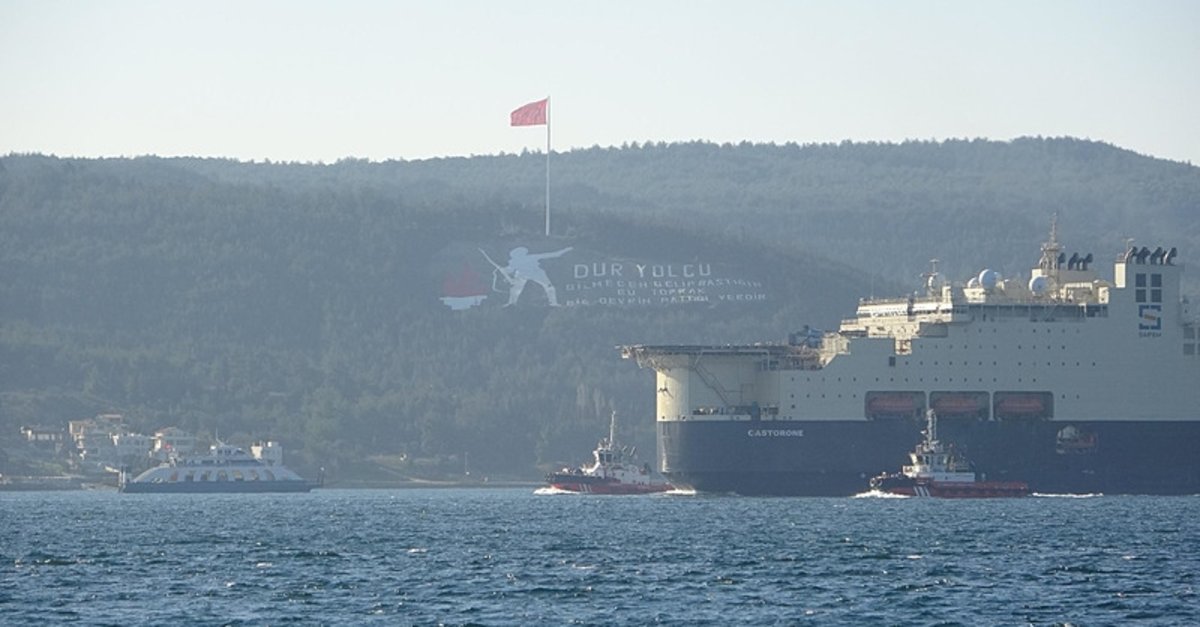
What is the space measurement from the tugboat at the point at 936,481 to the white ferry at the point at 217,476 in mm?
56432

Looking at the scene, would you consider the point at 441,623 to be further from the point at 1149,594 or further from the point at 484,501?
the point at 484,501

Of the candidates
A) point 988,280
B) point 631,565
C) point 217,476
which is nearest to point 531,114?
point 217,476

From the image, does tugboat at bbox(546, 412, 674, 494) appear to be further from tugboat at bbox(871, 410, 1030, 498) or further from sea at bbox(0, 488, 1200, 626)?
tugboat at bbox(871, 410, 1030, 498)

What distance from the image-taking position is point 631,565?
71000 millimetres

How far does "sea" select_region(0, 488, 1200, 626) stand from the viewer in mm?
57719

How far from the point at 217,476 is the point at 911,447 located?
58637 millimetres

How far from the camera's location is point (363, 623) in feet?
182

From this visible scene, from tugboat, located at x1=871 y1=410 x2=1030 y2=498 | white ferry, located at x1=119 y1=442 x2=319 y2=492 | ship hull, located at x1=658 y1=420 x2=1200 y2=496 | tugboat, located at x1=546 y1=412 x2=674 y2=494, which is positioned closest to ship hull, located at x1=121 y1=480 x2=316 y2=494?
white ferry, located at x1=119 y1=442 x2=319 y2=492

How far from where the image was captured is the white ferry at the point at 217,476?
155375 millimetres

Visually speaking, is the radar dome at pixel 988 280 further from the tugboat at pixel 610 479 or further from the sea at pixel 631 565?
the tugboat at pixel 610 479

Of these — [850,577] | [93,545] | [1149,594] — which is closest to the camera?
[1149,594]

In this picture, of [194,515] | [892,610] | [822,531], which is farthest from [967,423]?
[892,610]

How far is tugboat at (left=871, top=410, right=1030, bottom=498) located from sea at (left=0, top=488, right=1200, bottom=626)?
0.68 metres

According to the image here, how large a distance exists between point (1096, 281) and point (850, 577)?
179 feet
